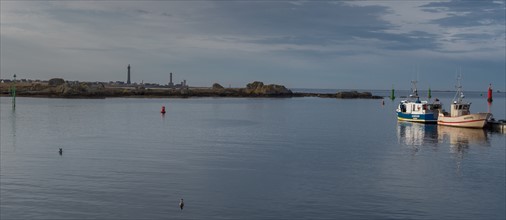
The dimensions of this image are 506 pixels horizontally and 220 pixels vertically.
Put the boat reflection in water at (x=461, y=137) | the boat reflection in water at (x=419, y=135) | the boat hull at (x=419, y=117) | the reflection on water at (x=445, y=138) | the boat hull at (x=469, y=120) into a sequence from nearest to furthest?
the reflection on water at (x=445, y=138)
the boat reflection in water at (x=461, y=137)
the boat reflection in water at (x=419, y=135)
the boat hull at (x=469, y=120)
the boat hull at (x=419, y=117)

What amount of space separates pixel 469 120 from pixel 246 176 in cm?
4730

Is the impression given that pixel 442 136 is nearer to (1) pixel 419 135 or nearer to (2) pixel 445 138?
(2) pixel 445 138

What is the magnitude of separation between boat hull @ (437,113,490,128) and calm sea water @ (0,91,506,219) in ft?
38.8

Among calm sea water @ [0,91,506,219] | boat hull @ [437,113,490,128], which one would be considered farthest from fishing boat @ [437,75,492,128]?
calm sea water @ [0,91,506,219]

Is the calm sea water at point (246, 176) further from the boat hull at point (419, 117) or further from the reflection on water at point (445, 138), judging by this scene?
the boat hull at point (419, 117)

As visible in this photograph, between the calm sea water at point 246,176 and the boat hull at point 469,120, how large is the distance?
38.8ft

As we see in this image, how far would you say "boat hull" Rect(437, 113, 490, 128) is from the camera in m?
66.8

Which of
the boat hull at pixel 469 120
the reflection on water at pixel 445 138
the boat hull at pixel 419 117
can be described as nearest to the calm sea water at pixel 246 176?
the reflection on water at pixel 445 138

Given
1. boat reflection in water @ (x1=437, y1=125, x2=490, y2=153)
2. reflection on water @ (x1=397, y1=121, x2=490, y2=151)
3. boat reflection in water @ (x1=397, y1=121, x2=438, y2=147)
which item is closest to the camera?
boat reflection in water @ (x1=437, y1=125, x2=490, y2=153)

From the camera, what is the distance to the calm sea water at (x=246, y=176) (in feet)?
75.6

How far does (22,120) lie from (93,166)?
39935 millimetres

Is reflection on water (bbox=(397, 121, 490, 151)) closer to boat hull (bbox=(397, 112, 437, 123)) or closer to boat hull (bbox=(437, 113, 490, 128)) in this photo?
boat hull (bbox=(437, 113, 490, 128))

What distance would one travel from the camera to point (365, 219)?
21.6 metres

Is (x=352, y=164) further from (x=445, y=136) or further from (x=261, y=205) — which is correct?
(x=445, y=136)
